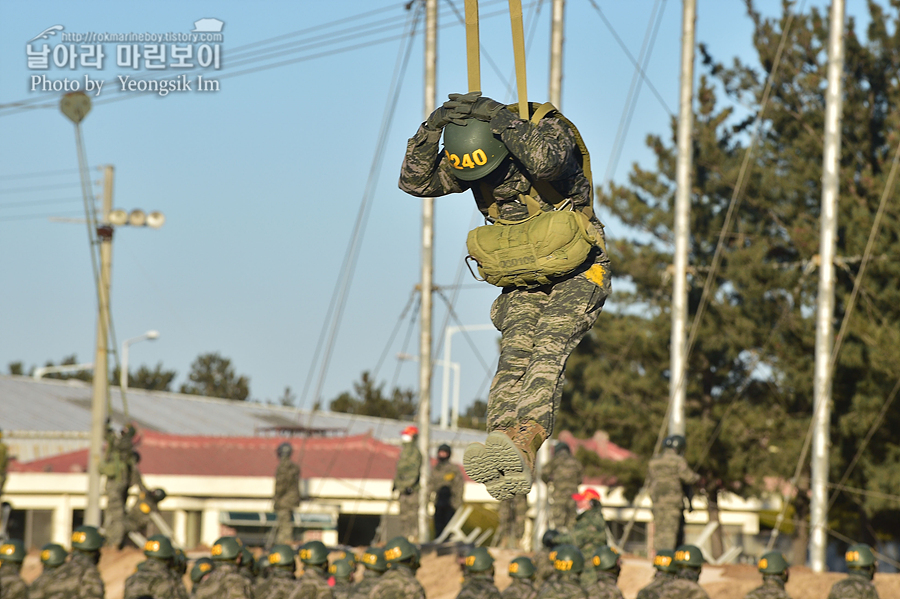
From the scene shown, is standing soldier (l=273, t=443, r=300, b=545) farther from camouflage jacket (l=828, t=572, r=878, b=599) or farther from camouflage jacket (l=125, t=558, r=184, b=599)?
camouflage jacket (l=828, t=572, r=878, b=599)

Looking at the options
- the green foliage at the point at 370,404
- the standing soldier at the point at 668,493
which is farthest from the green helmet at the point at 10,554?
the green foliage at the point at 370,404

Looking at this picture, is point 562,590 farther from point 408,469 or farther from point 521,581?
point 408,469

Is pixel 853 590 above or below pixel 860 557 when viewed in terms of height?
below

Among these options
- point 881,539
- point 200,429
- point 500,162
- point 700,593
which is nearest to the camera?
point 500,162

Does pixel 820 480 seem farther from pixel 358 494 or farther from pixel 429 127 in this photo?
pixel 358 494

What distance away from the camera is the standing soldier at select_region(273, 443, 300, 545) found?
24.3 metres

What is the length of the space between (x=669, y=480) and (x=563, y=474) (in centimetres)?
208

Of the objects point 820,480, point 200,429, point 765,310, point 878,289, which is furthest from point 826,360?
point 200,429

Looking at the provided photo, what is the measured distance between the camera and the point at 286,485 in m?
24.4

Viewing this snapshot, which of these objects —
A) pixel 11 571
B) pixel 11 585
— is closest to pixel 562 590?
pixel 11 585

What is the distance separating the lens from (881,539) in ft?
105

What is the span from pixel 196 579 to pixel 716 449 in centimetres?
1579

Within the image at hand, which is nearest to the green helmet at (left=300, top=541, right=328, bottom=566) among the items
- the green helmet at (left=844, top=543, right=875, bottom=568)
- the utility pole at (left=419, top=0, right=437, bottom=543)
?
the green helmet at (left=844, top=543, right=875, bottom=568)

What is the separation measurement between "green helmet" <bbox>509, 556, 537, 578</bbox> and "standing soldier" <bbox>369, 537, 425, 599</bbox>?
1.60 meters
